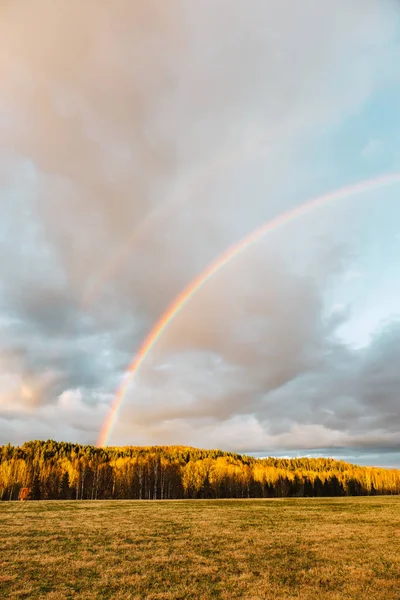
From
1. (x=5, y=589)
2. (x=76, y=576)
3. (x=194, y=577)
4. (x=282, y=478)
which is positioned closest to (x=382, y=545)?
(x=194, y=577)

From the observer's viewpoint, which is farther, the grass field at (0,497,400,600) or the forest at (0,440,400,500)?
the forest at (0,440,400,500)

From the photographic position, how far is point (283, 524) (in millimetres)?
31375

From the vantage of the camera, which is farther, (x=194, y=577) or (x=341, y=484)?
(x=341, y=484)

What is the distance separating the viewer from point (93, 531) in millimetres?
26250

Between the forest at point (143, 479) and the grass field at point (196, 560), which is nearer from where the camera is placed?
the grass field at point (196, 560)

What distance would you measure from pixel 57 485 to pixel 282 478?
247 ft

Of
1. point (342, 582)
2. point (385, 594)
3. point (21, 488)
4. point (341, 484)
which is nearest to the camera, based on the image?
point (385, 594)

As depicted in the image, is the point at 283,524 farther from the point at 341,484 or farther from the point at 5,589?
the point at 341,484

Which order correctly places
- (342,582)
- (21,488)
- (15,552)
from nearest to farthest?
(342,582) → (15,552) → (21,488)

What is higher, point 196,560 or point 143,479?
point 196,560

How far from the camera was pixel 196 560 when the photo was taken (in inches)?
714

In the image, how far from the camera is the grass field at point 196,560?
45.2 ft

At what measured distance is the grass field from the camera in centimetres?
1377

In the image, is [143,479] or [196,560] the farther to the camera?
[143,479]
